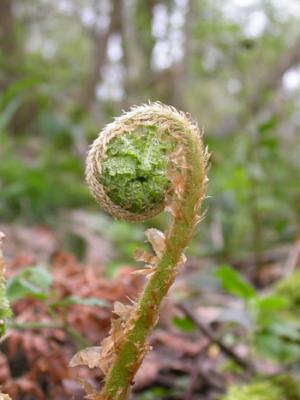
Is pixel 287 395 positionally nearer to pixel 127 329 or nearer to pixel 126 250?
pixel 127 329

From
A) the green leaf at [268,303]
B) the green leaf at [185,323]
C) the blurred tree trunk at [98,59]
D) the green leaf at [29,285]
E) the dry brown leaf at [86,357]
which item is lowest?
the dry brown leaf at [86,357]

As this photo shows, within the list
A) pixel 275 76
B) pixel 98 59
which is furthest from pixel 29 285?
pixel 98 59

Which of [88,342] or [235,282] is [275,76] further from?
[88,342]

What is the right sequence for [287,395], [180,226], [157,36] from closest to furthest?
1. [180,226]
2. [287,395]
3. [157,36]

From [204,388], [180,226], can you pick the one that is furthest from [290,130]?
[180,226]

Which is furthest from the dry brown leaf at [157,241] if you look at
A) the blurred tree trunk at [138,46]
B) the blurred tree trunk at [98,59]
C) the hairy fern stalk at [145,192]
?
the blurred tree trunk at [138,46]

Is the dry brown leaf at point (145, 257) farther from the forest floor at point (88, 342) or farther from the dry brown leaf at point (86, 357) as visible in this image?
the forest floor at point (88, 342)
